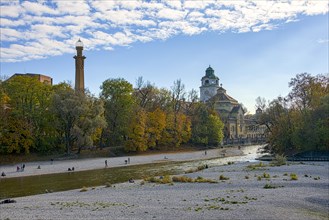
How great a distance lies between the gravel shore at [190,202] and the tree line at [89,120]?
31.1 m

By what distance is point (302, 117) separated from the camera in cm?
5409

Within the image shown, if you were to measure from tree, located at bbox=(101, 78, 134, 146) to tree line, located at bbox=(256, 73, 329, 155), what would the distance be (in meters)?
26.8

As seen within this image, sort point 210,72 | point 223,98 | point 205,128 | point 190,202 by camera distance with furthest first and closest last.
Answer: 1. point 210,72
2. point 223,98
3. point 205,128
4. point 190,202

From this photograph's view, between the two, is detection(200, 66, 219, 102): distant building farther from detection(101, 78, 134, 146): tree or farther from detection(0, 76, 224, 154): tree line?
detection(101, 78, 134, 146): tree

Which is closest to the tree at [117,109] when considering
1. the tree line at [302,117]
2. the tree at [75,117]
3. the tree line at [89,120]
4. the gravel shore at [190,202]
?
the tree line at [89,120]

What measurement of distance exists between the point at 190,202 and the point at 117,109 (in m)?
50.1

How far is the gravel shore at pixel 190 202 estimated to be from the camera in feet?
55.5

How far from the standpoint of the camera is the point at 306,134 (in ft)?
170

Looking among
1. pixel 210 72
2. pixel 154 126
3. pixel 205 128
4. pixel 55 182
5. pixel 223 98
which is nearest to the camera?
pixel 55 182

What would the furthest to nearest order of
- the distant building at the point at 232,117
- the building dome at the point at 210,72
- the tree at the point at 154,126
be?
the building dome at the point at 210,72, the distant building at the point at 232,117, the tree at the point at 154,126

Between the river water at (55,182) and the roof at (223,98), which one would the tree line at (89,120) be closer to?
the river water at (55,182)

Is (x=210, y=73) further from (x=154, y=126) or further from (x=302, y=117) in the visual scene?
(x=302, y=117)

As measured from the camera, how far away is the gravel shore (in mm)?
16906

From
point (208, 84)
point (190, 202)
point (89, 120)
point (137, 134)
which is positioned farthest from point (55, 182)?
point (208, 84)
